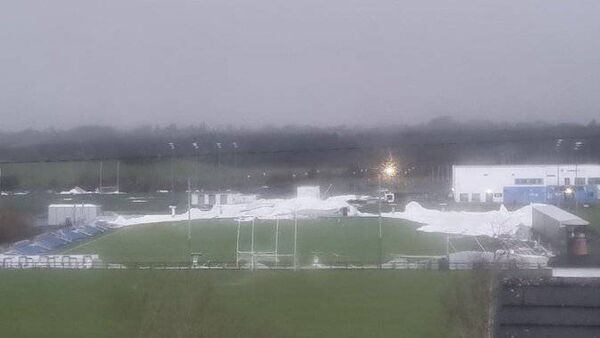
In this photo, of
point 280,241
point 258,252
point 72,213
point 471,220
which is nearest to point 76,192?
point 72,213

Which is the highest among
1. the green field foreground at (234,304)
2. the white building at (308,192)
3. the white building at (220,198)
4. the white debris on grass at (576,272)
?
the white building at (308,192)

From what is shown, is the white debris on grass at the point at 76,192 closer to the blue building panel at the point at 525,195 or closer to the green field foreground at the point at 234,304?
the green field foreground at the point at 234,304

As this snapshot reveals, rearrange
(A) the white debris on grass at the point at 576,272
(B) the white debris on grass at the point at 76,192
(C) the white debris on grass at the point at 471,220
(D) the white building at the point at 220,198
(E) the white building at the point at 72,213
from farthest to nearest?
(D) the white building at the point at 220,198 → (C) the white debris on grass at the point at 471,220 → (E) the white building at the point at 72,213 → (B) the white debris on grass at the point at 76,192 → (A) the white debris on grass at the point at 576,272

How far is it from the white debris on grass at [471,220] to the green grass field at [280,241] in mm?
204

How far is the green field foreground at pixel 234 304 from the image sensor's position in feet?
12.8

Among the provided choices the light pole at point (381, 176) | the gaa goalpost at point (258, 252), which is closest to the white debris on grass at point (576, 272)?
the light pole at point (381, 176)

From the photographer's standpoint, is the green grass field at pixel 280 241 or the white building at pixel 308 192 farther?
the green grass field at pixel 280 241

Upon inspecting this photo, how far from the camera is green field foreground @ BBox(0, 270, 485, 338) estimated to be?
12.8ft

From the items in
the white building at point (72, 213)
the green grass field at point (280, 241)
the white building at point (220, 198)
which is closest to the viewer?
the white building at point (72, 213)

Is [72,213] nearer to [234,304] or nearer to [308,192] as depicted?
[308,192]

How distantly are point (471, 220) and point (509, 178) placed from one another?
74 cm

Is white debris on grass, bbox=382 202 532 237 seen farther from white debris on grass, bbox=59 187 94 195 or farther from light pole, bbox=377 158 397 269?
white debris on grass, bbox=59 187 94 195

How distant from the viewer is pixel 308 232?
900cm

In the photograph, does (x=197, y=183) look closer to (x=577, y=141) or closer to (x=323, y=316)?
(x=323, y=316)
